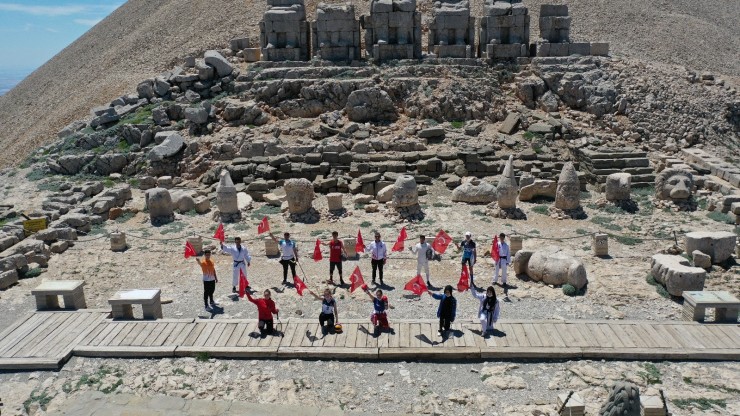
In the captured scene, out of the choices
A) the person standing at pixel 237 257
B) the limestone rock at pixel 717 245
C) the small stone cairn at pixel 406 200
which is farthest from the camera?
the small stone cairn at pixel 406 200

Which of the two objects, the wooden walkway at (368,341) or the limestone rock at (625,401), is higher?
the limestone rock at (625,401)

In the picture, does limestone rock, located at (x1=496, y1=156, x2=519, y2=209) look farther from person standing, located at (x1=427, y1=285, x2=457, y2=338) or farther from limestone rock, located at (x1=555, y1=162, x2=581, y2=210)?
person standing, located at (x1=427, y1=285, x2=457, y2=338)

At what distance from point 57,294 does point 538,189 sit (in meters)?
15.0

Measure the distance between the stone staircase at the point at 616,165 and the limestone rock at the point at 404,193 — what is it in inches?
279

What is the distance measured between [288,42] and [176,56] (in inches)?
430

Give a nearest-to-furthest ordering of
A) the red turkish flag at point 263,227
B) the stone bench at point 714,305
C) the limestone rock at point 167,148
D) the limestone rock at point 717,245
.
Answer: the stone bench at point 714,305
the limestone rock at point 717,245
the red turkish flag at point 263,227
the limestone rock at point 167,148

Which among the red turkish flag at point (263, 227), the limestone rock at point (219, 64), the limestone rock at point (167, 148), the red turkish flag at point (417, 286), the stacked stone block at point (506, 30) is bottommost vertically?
the red turkish flag at point (417, 286)

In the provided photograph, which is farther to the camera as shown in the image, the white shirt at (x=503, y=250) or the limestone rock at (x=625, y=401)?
the white shirt at (x=503, y=250)

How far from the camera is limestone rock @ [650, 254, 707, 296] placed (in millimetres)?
14203

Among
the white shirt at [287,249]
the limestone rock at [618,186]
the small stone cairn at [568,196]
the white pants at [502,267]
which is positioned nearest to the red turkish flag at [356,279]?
the white shirt at [287,249]

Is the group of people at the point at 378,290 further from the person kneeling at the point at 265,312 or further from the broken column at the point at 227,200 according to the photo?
the broken column at the point at 227,200

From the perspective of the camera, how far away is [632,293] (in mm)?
14672

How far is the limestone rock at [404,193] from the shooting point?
20094 mm

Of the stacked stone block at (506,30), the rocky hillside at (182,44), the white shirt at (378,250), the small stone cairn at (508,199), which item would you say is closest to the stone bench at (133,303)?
the white shirt at (378,250)
